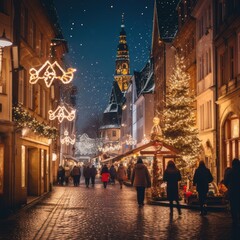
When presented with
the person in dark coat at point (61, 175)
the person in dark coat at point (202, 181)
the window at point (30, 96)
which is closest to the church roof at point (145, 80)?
the person in dark coat at point (61, 175)

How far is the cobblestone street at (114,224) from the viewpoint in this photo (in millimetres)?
14607

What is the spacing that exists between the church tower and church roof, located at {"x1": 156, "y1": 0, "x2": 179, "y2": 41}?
4297 inches

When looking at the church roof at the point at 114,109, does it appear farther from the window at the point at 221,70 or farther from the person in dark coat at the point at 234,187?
the person in dark coat at the point at 234,187

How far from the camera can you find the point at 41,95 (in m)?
34.8

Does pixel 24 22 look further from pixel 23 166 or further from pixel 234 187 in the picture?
pixel 234 187

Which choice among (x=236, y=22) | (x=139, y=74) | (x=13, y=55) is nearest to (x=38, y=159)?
(x=13, y=55)

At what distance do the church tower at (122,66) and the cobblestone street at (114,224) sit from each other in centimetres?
15132

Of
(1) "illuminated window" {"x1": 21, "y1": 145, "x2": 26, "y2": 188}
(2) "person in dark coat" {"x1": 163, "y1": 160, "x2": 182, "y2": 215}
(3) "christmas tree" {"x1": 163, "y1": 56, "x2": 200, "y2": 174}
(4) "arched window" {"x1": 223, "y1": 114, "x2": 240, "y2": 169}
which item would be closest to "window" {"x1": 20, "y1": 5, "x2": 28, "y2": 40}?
(1) "illuminated window" {"x1": 21, "y1": 145, "x2": 26, "y2": 188}

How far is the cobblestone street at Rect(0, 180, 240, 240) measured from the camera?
14607 millimetres

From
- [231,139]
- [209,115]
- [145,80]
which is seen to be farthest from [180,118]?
[145,80]

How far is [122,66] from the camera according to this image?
573ft

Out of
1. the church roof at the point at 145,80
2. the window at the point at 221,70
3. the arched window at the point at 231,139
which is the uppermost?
the church roof at the point at 145,80

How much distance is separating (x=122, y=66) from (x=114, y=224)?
519 ft

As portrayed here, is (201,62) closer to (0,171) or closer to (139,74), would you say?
(0,171)
